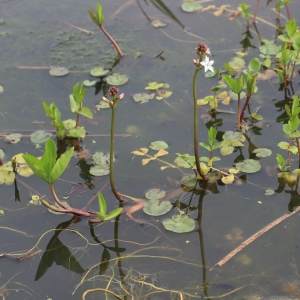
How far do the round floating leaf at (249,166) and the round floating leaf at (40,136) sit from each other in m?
1.24

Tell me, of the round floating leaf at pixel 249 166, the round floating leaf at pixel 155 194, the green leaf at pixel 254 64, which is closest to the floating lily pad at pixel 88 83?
the green leaf at pixel 254 64

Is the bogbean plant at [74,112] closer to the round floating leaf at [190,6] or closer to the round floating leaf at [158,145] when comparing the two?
the round floating leaf at [158,145]

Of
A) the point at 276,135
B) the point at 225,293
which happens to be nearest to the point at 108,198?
the point at 225,293

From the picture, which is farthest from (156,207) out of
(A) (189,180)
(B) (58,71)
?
(B) (58,71)

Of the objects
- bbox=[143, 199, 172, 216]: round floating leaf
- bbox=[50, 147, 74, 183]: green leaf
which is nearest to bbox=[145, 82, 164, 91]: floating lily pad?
bbox=[143, 199, 172, 216]: round floating leaf

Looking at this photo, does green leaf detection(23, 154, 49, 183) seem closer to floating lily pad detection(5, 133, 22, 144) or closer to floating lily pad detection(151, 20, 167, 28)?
floating lily pad detection(5, 133, 22, 144)

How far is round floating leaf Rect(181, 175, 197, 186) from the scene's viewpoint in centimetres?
332

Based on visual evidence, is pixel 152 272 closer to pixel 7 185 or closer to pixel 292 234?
pixel 292 234

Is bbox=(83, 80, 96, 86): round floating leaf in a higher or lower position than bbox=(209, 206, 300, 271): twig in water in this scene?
lower

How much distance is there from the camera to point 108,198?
3.24 metres

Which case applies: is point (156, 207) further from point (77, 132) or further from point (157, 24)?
point (157, 24)

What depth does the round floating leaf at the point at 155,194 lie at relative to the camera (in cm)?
321

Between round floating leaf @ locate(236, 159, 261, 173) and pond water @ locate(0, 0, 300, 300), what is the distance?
0.13 feet

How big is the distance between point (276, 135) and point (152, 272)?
137 cm
